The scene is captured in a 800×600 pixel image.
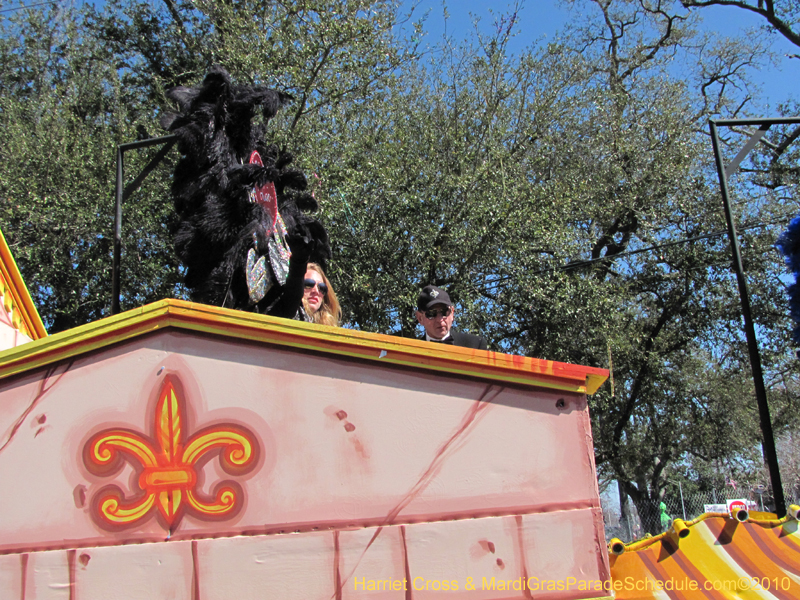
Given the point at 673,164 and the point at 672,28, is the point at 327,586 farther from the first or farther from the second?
the point at 672,28

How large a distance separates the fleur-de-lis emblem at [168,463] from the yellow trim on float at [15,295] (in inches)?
89.9

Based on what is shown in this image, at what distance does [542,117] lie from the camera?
11.4 m

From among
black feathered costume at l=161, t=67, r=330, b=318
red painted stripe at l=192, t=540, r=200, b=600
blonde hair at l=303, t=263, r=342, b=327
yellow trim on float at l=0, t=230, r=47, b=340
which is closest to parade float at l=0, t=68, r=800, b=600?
red painted stripe at l=192, t=540, r=200, b=600

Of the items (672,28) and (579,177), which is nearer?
(579,177)

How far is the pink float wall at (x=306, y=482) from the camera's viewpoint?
6.06ft

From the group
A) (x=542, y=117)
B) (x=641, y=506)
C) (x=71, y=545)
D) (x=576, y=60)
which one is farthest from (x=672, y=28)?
(x=71, y=545)

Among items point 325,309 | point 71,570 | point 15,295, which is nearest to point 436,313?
point 325,309

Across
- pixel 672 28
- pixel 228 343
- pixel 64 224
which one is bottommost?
pixel 228 343

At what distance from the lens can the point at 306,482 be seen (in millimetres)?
1893

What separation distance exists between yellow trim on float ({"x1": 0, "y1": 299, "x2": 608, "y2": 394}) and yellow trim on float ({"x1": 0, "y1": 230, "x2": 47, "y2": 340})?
209cm

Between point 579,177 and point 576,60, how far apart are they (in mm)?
2776

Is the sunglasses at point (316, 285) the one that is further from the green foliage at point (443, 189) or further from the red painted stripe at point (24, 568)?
the green foliage at point (443, 189)

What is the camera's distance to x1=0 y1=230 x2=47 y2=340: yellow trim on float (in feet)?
12.3

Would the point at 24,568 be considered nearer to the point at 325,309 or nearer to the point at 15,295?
the point at 325,309
